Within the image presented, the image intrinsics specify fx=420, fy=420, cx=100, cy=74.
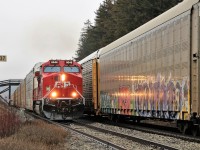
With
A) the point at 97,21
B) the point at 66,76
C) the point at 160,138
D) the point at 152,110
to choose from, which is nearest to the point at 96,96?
the point at 66,76

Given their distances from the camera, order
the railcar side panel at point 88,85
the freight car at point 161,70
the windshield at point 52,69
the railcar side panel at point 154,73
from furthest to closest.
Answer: the railcar side panel at point 88,85 < the windshield at point 52,69 < the railcar side panel at point 154,73 < the freight car at point 161,70

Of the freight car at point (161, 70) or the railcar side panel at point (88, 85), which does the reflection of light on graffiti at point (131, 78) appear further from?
the railcar side panel at point (88, 85)

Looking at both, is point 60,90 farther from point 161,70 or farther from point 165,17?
point 165,17

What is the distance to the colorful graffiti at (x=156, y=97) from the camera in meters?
12.2

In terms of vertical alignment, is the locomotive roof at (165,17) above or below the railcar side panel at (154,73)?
above

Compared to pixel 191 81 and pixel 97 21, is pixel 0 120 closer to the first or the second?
pixel 191 81

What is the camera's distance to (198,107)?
1102 cm

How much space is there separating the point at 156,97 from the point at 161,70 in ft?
3.51

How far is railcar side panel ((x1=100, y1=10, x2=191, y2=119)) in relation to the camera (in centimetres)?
1219

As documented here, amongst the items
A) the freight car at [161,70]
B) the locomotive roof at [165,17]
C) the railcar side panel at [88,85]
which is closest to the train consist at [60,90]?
the railcar side panel at [88,85]

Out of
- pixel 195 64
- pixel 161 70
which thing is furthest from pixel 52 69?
pixel 195 64

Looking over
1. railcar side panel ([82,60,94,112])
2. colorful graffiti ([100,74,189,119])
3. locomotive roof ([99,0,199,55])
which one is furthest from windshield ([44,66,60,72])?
locomotive roof ([99,0,199,55])

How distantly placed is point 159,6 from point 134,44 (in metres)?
17.3

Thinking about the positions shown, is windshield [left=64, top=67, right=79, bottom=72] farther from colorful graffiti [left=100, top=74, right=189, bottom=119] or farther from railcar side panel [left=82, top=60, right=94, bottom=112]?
colorful graffiti [left=100, top=74, right=189, bottom=119]
